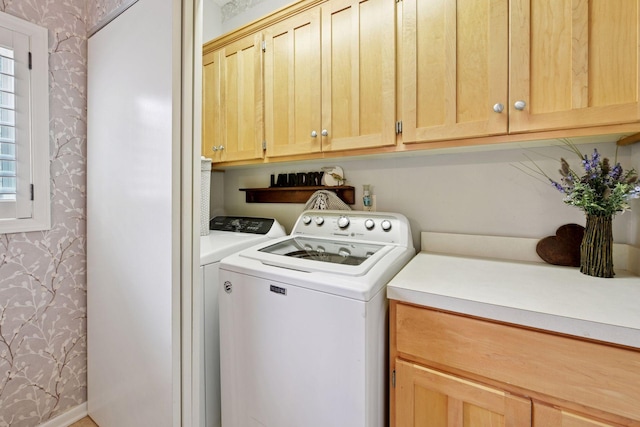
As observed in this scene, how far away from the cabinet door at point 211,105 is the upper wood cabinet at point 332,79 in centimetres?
47

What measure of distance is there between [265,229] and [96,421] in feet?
4.56

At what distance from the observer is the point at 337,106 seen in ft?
5.00

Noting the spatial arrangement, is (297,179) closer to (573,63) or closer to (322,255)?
(322,255)

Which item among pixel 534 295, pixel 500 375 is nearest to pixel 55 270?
pixel 500 375

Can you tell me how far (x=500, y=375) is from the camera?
2.84 feet

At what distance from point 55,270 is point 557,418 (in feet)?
7.15

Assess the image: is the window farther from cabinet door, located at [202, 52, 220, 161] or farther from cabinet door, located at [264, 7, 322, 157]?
cabinet door, located at [264, 7, 322, 157]

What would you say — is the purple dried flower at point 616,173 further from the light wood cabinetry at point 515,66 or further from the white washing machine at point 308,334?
the white washing machine at point 308,334

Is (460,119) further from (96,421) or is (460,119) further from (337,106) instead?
(96,421)

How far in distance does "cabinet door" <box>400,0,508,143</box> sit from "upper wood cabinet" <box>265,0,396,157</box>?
0.30 feet

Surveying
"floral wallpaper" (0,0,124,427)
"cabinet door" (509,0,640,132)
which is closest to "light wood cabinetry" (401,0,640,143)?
"cabinet door" (509,0,640,132)

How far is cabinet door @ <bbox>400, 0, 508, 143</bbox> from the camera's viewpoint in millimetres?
1135

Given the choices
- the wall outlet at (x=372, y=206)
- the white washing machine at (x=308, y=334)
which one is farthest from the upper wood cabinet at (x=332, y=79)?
the white washing machine at (x=308, y=334)

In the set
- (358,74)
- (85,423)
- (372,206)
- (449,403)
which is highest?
(358,74)
